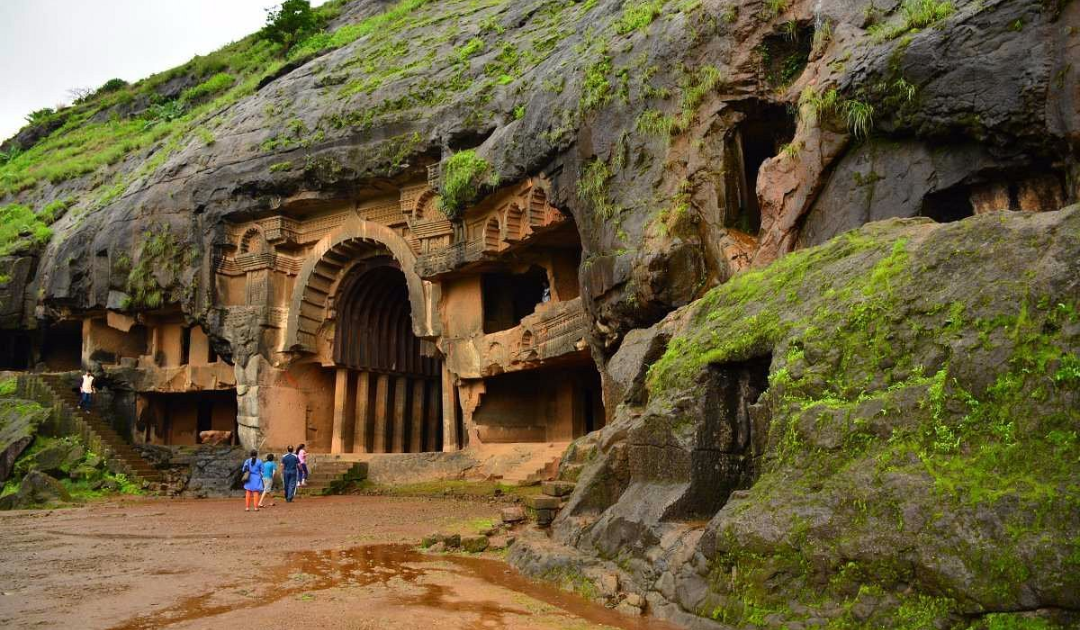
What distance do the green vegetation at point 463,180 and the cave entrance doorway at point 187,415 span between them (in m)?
13.7

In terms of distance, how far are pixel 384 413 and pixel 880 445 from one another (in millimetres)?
21590

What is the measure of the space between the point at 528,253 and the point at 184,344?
1554 centimetres

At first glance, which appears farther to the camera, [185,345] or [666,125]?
[185,345]

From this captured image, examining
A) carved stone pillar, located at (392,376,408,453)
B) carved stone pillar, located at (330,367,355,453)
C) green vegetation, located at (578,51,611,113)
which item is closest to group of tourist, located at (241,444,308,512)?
carved stone pillar, located at (330,367,355,453)

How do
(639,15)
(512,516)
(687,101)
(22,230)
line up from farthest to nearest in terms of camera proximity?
(22,230) < (639,15) < (687,101) < (512,516)

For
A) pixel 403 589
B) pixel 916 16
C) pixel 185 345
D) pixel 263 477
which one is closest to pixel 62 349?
pixel 185 345

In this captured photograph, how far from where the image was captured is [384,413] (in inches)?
1009

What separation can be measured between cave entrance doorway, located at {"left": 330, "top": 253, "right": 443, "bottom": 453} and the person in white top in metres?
7.75

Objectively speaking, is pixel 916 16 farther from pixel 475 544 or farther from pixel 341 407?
pixel 341 407

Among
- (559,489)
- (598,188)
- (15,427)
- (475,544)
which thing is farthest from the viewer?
(15,427)

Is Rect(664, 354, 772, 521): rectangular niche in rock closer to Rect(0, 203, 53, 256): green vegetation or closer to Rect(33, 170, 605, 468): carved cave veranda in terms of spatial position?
Rect(33, 170, 605, 468): carved cave veranda

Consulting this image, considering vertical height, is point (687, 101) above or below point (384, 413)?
above

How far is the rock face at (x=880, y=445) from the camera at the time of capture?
14.9ft

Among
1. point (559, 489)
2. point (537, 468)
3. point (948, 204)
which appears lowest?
point (537, 468)
